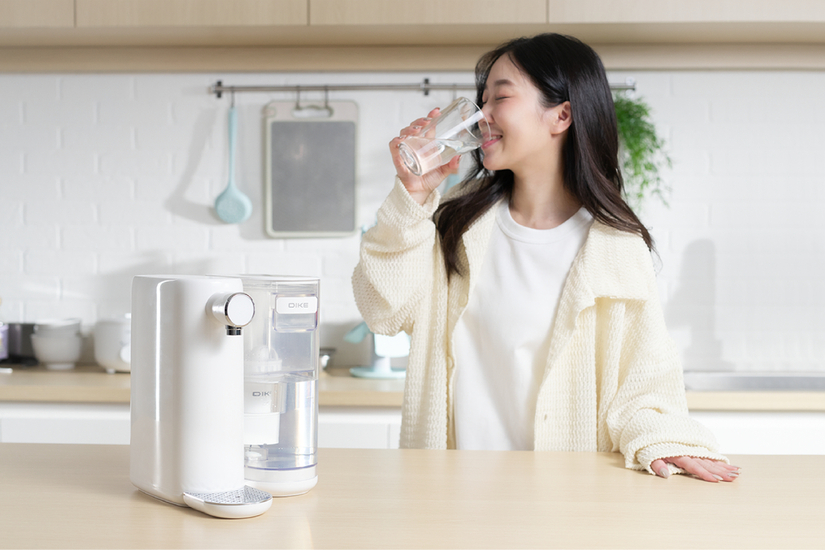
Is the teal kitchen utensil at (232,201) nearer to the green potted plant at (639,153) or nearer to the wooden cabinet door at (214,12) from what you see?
the wooden cabinet door at (214,12)

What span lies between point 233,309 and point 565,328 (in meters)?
0.61

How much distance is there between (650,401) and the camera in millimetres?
1019

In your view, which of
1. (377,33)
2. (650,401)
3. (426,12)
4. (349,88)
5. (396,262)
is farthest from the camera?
(349,88)

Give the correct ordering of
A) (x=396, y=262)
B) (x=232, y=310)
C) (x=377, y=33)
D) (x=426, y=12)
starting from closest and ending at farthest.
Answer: (x=232, y=310), (x=396, y=262), (x=426, y=12), (x=377, y=33)

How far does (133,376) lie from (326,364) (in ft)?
5.01

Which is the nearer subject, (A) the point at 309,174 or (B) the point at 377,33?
(B) the point at 377,33

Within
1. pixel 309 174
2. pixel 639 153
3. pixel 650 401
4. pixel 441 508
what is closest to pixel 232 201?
pixel 309 174

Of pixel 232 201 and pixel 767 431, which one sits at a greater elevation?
pixel 232 201

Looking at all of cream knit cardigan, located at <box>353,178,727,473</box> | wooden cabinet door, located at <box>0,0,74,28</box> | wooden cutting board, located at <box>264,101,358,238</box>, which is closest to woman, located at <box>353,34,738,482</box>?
cream knit cardigan, located at <box>353,178,727,473</box>

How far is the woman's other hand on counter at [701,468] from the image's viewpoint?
835 mm

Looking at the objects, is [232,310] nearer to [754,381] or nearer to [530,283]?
[530,283]

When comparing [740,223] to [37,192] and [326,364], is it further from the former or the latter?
[37,192]

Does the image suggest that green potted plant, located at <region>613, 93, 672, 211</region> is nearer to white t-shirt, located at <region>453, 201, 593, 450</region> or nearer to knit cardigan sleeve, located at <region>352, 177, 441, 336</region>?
white t-shirt, located at <region>453, 201, 593, 450</region>

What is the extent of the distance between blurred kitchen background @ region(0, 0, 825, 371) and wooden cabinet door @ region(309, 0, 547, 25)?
25 cm
